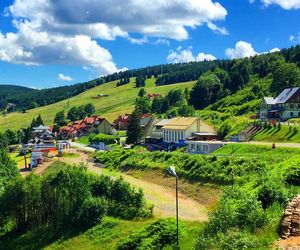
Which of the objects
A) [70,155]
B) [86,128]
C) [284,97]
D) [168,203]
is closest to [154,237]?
[168,203]

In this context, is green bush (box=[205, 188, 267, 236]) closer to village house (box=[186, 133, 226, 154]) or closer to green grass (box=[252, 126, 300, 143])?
green grass (box=[252, 126, 300, 143])

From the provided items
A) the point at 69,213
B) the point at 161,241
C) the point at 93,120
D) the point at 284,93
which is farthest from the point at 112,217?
the point at 93,120

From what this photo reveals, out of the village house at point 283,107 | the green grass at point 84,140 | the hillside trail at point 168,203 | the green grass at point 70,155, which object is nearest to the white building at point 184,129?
the village house at point 283,107

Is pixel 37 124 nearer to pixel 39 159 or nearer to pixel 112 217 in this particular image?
pixel 39 159

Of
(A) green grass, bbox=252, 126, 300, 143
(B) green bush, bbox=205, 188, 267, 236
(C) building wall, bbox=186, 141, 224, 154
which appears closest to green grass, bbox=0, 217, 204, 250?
(B) green bush, bbox=205, 188, 267, 236

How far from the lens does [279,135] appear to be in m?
61.5

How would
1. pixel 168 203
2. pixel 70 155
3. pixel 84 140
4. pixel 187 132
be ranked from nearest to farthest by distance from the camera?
pixel 168 203 < pixel 187 132 < pixel 70 155 < pixel 84 140

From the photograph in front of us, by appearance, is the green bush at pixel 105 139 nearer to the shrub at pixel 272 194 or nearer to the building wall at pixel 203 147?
the building wall at pixel 203 147

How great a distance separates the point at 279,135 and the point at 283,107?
21204 mm

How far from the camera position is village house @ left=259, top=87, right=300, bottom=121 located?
78375 mm

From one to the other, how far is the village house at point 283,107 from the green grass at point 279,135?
14.5 meters

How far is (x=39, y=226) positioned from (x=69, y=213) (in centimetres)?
304

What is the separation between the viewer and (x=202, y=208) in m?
41.5

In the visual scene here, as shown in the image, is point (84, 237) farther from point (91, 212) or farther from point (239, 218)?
point (239, 218)
